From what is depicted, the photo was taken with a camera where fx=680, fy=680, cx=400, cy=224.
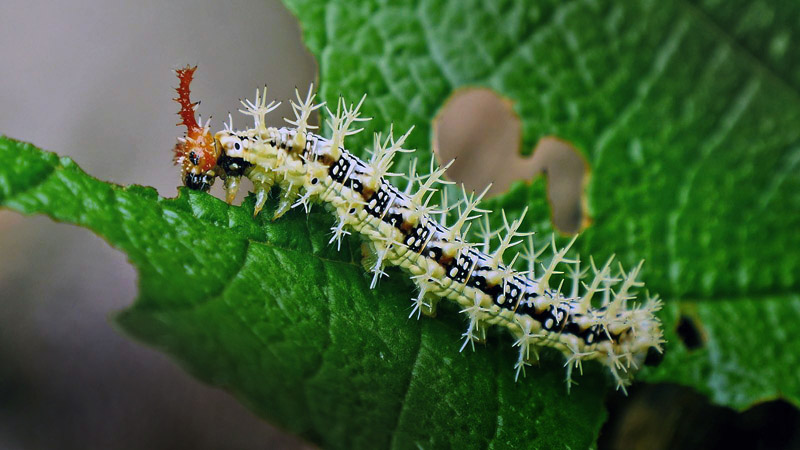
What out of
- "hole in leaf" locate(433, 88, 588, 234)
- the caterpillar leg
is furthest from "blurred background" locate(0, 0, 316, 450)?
the caterpillar leg

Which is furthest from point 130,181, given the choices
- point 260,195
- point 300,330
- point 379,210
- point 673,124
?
point 673,124

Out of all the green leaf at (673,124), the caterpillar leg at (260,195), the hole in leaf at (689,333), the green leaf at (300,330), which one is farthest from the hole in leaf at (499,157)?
the caterpillar leg at (260,195)

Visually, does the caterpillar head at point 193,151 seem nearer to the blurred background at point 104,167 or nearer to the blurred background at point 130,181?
the blurred background at point 130,181

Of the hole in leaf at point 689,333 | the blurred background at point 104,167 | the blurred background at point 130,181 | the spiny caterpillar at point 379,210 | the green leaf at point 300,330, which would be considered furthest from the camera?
the blurred background at point 104,167

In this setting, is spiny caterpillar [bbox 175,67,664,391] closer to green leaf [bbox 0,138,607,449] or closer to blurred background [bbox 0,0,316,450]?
green leaf [bbox 0,138,607,449]

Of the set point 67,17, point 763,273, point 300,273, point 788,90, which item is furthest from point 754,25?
point 67,17

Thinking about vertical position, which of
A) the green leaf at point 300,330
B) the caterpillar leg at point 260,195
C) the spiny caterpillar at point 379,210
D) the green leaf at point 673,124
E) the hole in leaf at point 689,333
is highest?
the green leaf at point 673,124

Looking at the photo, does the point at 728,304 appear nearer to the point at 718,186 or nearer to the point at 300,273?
the point at 718,186
